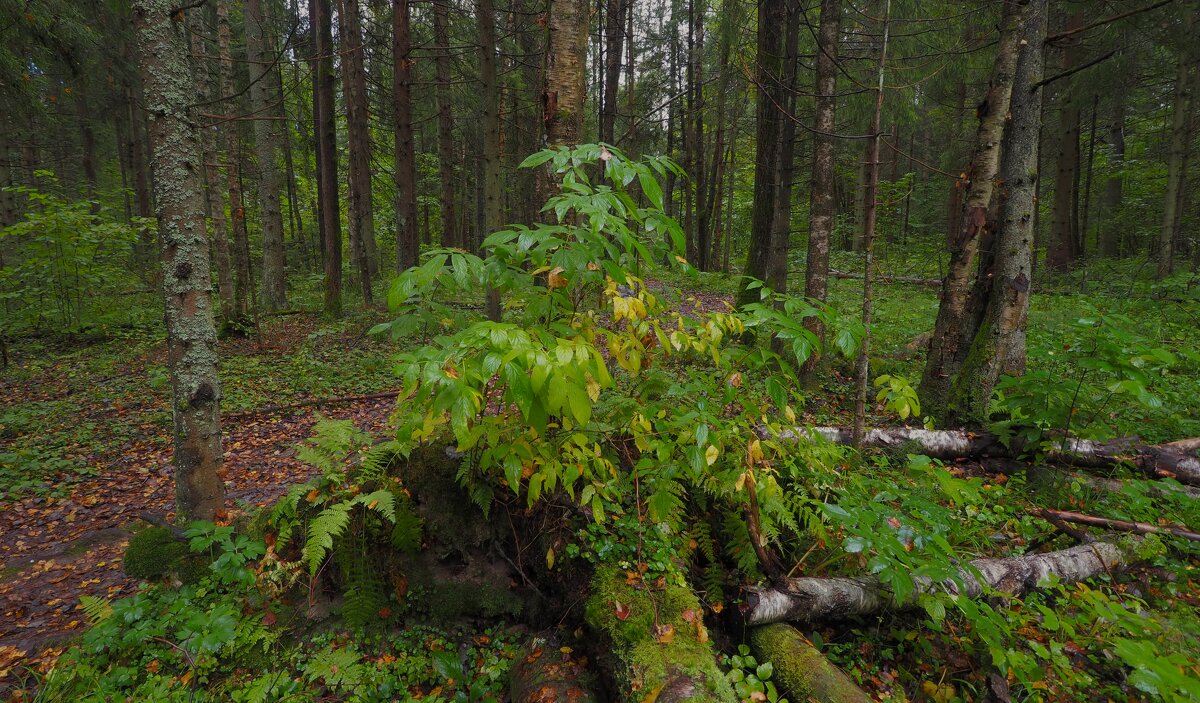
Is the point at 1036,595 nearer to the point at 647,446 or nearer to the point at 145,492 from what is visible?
the point at 647,446

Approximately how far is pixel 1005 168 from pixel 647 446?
4993 millimetres

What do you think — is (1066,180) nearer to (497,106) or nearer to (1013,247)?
(1013,247)

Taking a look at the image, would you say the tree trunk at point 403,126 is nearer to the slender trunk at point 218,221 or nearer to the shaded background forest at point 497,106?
the shaded background forest at point 497,106

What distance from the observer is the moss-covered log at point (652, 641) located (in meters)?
2.15

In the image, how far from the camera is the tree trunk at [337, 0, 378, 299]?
11.6 metres

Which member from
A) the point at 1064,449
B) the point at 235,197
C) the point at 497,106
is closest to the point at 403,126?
the point at 235,197

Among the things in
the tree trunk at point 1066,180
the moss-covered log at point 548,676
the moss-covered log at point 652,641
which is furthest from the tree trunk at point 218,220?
the tree trunk at point 1066,180

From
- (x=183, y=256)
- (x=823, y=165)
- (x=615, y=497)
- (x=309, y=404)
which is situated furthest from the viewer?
(x=823, y=165)

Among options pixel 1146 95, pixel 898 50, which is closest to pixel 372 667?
pixel 898 50

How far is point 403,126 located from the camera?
11336mm

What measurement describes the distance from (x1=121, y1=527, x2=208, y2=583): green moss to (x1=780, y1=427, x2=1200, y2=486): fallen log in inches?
168

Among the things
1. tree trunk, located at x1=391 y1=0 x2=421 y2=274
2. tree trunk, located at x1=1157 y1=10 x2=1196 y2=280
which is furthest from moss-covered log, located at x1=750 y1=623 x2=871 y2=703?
tree trunk, located at x1=1157 y1=10 x2=1196 y2=280

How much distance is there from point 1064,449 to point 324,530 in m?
5.83

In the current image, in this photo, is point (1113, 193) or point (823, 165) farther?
point (1113, 193)
